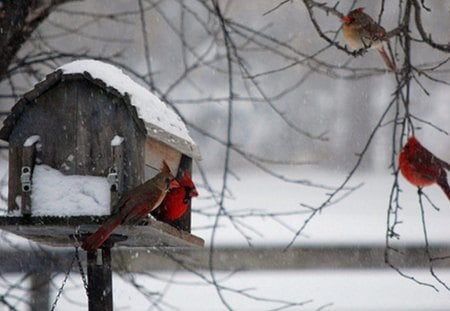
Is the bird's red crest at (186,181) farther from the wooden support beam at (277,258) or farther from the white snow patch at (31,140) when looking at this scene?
the wooden support beam at (277,258)

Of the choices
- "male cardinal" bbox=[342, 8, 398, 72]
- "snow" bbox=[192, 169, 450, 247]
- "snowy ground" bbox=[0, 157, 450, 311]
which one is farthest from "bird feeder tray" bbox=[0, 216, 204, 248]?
"male cardinal" bbox=[342, 8, 398, 72]

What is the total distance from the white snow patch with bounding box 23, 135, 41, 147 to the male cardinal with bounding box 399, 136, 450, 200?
141 centimetres

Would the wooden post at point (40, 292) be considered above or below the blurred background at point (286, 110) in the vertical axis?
below

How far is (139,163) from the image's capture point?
3131 millimetres

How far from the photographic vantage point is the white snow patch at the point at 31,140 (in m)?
3.15

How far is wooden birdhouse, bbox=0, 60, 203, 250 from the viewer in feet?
10.00

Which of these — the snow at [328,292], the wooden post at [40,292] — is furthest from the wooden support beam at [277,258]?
the wooden post at [40,292]

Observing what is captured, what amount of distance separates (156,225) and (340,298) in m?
3.25

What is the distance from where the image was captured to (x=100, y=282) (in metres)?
3.14

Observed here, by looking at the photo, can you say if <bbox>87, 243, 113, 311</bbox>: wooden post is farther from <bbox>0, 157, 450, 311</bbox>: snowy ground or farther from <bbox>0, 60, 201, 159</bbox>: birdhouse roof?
<bbox>0, 157, 450, 311</bbox>: snowy ground

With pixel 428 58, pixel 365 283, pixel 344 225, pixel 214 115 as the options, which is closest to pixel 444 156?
pixel 428 58

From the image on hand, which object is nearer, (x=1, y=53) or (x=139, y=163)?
(x=139, y=163)

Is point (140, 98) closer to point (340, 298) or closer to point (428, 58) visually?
point (340, 298)

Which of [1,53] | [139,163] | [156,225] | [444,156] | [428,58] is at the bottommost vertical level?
[156,225]
